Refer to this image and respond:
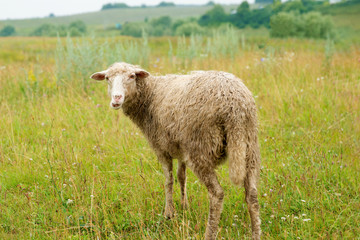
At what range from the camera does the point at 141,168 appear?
337cm

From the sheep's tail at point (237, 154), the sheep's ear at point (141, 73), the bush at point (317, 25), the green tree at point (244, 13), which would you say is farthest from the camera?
the bush at point (317, 25)

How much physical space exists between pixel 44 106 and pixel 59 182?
246 cm

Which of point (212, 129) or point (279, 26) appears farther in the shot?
point (279, 26)

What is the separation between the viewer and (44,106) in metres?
5.59

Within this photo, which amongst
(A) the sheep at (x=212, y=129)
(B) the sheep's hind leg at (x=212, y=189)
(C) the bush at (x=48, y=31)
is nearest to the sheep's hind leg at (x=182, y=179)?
(A) the sheep at (x=212, y=129)

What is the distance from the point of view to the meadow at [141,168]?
9.57ft

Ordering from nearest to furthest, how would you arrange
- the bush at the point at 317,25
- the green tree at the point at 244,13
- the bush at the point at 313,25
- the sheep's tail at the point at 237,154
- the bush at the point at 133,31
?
1. the sheep's tail at the point at 237,154
2. the green tree at the point at 244,13
3. the bush at the point at 133,31
4. the bush at the point at 313,25
5. the bush at the point at 317,25

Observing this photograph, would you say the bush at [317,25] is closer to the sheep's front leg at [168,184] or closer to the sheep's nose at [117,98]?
the sheep's front leg at [168,184]

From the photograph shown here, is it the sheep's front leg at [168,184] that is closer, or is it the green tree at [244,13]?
the sheep's front leg at [168,184]

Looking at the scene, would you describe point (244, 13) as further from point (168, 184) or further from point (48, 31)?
point (168, 184)

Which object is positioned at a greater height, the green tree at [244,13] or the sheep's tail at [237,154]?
the green tree at [244,13]

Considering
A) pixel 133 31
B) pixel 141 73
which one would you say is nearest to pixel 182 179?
pixel 141 73

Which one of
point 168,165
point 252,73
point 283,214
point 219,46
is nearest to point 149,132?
point 168,165

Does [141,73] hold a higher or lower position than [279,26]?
lower
